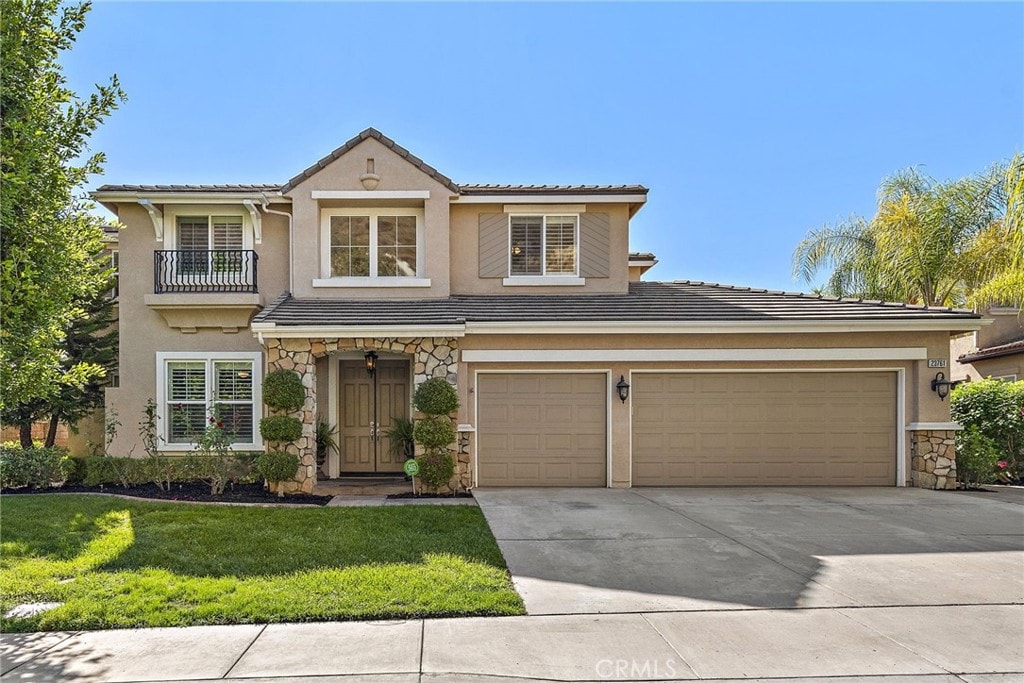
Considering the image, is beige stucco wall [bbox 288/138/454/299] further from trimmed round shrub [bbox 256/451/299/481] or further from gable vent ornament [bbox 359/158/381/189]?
trimmed round shrub [bbox 256/451/299/481]

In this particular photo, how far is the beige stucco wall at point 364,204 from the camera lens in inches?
484

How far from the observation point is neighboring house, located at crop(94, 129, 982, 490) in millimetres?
11172

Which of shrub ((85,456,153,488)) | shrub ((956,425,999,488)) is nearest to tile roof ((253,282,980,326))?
shrub ((956,425,999,488))

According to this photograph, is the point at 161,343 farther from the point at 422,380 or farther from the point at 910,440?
the point at 910,440

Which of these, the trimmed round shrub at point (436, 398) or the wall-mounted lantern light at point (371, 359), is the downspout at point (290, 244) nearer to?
the wall-mounted lantern light at point (371, 359)

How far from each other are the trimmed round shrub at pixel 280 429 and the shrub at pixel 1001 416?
13098 mm

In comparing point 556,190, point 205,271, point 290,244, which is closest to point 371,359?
point 290,244

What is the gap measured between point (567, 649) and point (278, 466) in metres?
7.20

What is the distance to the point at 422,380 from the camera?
1086 cm

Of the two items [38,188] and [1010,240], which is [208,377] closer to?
[38,188]

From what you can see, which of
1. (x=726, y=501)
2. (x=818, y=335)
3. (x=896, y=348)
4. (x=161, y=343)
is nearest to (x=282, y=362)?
(x=161, y=343)

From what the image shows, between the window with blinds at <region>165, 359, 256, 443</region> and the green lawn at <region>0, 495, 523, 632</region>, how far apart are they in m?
3.13

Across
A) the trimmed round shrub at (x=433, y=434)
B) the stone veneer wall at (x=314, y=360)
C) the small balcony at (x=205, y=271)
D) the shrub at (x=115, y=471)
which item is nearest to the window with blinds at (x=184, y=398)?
the shrub at (x=115, y=471)

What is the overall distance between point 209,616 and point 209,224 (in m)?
9.69
